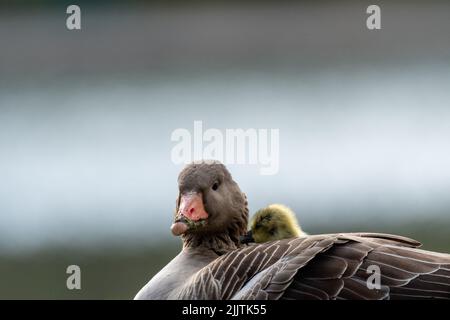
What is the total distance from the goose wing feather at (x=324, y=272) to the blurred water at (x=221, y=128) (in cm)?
383

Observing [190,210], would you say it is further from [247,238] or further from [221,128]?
[221,128]

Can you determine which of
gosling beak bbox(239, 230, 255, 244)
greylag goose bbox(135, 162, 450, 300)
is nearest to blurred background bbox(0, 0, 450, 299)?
gosling beak bbox(239, 230, 255, 244)

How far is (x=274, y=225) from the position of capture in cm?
425

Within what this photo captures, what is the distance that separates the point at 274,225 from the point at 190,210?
0.43m

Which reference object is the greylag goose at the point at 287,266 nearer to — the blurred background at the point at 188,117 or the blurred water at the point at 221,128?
the blurred background at the point at 188,117

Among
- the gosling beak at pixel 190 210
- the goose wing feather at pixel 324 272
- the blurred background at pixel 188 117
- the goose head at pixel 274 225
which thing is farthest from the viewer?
the blurred background at pixel 188 117

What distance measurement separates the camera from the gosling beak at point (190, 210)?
13.1 ft

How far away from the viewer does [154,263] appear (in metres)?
7.36

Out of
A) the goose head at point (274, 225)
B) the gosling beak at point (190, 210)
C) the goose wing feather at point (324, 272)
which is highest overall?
the gosling beak at point (190, 210)

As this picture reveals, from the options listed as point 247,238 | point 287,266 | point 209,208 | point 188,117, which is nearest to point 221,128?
point 188,117

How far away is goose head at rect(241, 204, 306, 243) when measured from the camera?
4.24 m

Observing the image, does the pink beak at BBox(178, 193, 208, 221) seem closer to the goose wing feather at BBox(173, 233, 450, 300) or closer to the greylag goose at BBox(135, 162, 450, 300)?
the greylag goose at BBox(135, 162, 450, 300)

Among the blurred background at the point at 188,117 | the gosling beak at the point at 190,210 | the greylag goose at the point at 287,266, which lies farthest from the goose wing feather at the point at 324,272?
the blurred background at the point at 188,117

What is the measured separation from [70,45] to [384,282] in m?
8.81
